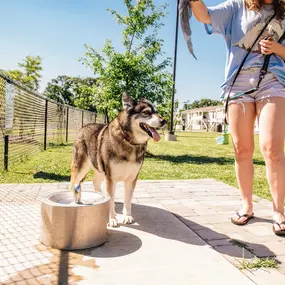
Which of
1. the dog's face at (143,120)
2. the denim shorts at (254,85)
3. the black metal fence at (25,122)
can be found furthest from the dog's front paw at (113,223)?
the black metal fence at (25,122)

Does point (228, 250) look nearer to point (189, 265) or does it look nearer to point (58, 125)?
point (189, 265)

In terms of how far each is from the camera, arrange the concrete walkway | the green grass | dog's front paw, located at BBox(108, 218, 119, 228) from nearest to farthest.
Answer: the concrete walkway
the green grass
dog's front paw, located at BBox(108, 218, 119, 228)

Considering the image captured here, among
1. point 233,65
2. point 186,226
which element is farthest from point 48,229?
point 233,65

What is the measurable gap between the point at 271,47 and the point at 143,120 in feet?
4.74

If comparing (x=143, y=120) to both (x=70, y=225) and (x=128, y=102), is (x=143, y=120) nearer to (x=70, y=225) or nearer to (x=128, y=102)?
(x=128, y=102)

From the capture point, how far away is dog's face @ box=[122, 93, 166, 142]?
3301 mm

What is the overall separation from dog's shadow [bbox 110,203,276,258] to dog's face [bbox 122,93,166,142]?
94 centimetres

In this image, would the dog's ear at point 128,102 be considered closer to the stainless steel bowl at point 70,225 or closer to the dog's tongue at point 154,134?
the dog's tongue at point 154,134

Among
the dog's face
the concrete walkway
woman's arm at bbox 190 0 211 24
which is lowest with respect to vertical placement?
the concrete walkway

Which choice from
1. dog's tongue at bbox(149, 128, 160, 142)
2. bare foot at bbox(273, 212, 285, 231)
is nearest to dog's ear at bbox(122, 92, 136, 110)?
dog's tongue at bbox(149, 128, 160, 142)

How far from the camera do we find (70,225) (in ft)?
8.44

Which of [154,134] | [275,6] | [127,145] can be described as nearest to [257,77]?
[275,6]

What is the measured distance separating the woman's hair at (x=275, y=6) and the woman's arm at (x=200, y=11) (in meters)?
0.40

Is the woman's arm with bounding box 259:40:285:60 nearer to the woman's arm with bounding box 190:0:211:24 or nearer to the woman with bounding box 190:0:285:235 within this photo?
the woman with bounding box 190:0:285:235
